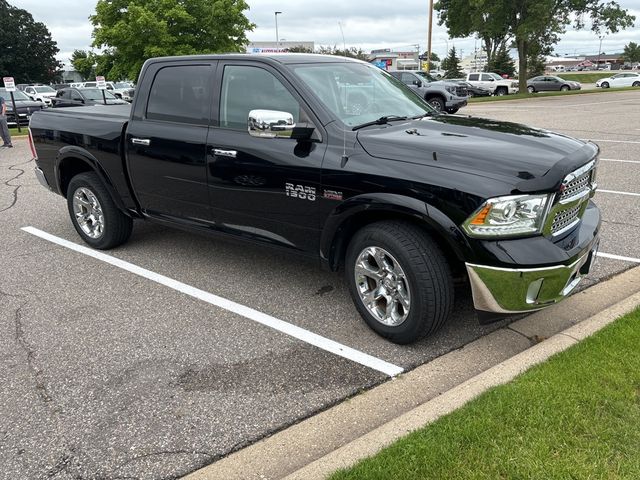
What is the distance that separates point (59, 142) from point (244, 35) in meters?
27.0

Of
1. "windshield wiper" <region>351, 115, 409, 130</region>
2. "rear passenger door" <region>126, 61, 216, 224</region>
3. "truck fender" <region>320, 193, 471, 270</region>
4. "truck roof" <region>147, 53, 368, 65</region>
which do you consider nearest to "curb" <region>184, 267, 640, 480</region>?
"truck fender" <region>320, 193, 471, 270</region>

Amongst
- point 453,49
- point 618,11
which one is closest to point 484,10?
point 618,11

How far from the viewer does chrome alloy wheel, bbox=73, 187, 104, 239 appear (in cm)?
557

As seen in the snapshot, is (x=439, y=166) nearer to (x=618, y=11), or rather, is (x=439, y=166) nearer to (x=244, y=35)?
(x=244, y=35)

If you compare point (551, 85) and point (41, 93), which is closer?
point (41, 93)

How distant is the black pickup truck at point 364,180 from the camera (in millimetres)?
3098

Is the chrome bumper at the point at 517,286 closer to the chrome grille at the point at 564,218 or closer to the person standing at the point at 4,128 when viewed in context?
the chrome grille at the point at 564,218

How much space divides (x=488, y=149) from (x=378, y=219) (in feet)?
2.60

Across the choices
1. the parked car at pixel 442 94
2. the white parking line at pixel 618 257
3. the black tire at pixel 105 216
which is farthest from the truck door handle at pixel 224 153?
the parked car at pixel 442 94

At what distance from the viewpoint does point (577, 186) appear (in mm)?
3387

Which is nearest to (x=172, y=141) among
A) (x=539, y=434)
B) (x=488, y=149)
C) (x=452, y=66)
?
(x=488, y=149)

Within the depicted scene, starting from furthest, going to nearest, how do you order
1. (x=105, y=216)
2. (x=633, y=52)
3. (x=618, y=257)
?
(x=633, y=52)
(x=105, y=216)
(x=618, y=257)

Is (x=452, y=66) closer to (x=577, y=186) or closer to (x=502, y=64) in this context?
(x=502, y=64)

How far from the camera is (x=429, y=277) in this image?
128 inches
